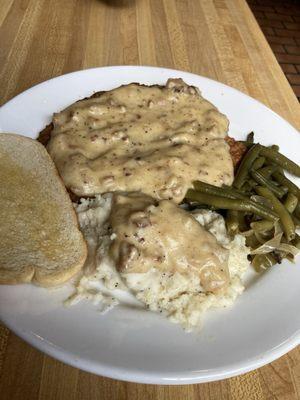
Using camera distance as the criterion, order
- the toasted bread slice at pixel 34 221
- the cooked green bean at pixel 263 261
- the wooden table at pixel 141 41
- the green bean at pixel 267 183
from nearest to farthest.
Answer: the toasted bread slice at pixel 34 221 < the cooked green bean at pixel 263 261 < the green bean at pixel 267 183 < the wooden table at pixel 141 41

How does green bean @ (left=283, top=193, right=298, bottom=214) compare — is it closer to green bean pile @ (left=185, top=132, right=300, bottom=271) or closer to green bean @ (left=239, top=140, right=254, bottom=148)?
green bean pile @ (left=185, top=132, right=300, bottom=271)

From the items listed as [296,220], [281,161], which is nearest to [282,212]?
[296,220]

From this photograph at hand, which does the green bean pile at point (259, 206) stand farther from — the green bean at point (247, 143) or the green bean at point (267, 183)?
the green bean at point (247, 143)

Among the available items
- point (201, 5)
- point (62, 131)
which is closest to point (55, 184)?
point (62, 131)

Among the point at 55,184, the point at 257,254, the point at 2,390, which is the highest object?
the point at 55,184

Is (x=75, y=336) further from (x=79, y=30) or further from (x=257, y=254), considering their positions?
(x=79, y=30)

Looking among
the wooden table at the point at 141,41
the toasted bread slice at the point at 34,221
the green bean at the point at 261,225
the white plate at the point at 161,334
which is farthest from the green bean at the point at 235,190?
the wooden table at the point at 141,41

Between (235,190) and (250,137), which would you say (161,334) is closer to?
(235,190)
